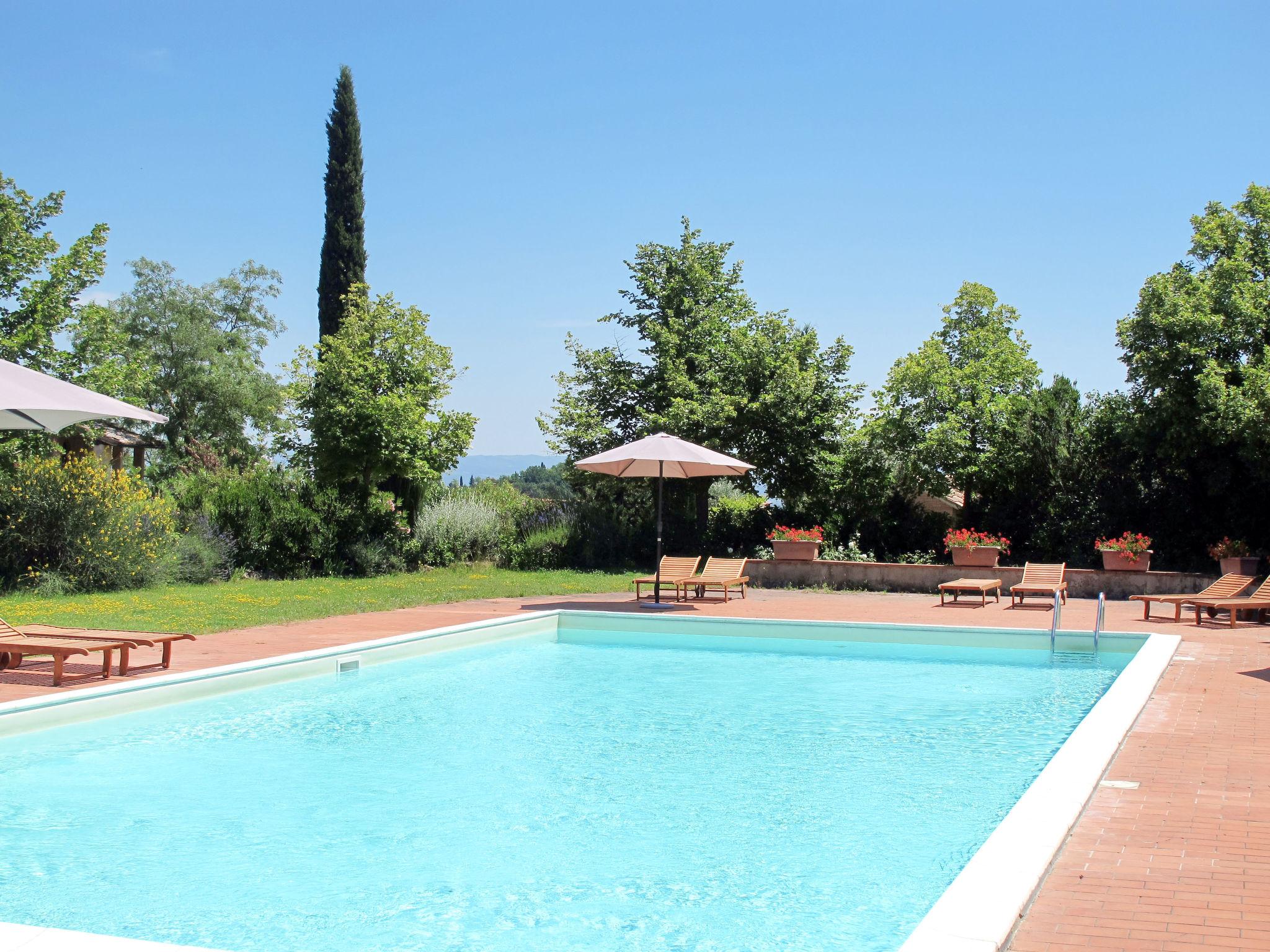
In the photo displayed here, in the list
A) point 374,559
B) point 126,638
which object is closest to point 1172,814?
point 126,638

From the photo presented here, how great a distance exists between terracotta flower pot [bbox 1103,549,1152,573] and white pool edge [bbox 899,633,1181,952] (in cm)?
1140

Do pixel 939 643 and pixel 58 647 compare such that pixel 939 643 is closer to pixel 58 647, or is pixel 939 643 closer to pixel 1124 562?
pixel 1124 562

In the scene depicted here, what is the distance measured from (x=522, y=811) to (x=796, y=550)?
14.3 meters

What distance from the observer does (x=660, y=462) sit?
16.1m

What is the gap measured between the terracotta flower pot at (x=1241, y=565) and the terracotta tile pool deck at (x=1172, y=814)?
17.6ft

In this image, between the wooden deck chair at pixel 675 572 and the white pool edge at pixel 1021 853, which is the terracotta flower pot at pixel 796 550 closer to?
the wooden deck chair at pixel 675 572

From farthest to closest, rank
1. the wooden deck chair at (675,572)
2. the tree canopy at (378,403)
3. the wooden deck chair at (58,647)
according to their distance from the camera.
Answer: the tree canopy at (378,403) < the wooden deck chair at (675,572) < the wooden deck chair at (58,647)

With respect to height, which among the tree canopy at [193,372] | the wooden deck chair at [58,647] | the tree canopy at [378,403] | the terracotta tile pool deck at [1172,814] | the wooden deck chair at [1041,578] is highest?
the tree canopy at [193,372]

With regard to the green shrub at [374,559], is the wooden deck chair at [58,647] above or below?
below


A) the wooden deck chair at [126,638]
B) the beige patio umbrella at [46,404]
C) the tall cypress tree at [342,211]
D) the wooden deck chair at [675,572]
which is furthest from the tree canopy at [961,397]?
the tall cypress tree at [342,211]

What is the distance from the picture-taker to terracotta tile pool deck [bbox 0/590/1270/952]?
356cm

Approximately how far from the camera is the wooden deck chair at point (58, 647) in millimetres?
8211

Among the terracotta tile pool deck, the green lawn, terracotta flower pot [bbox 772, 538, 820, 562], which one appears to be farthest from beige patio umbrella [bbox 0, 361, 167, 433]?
terracotta flower pot [bbox 772, 538, 820, 562]

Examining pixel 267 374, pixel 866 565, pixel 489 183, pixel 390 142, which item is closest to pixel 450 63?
pixel 489 183
